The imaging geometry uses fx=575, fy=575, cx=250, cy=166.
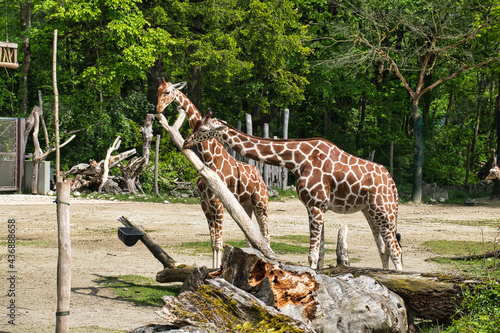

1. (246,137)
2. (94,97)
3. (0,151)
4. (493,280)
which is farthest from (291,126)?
(493,280)

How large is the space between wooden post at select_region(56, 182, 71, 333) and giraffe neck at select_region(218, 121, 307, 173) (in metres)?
3.14

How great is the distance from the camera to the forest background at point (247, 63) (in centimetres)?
2405

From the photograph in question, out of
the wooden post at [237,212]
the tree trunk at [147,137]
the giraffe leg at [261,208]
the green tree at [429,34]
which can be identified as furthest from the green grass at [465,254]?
the tree trunk at [147,137]

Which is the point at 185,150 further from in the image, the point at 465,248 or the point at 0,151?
the point at 0,151

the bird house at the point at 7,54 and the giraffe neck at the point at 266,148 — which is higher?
the bird house at the point at 7,54

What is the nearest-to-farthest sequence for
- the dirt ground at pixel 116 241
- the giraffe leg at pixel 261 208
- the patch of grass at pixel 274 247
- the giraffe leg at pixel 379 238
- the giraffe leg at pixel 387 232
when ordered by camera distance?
1. the dirt ground at pixel 116 241
2. the giraffe leg at pixel 387 232
3. the giraffe leg at pixel 379 238
4. the giraffe leg at pixel 261 208
5. the patch of grass at pixel 274 247

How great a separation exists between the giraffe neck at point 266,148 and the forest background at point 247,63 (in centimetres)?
1545

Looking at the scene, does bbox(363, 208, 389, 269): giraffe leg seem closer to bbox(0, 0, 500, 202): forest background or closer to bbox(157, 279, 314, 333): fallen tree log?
bbox(157, 279, 314, 333): fallen tree log

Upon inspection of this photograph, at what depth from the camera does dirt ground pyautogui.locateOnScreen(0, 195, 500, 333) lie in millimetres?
6820

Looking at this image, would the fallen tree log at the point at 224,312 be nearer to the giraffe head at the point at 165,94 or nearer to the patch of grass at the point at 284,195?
the giraffe head at the point at 165,94

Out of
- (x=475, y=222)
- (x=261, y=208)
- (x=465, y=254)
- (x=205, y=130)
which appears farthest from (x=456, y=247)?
(x=205, y=130)

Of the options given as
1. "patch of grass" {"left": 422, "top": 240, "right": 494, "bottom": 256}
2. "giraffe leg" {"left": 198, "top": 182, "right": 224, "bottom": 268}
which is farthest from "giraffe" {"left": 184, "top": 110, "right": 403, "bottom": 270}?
"patch of grass" {"left": 422, "top": 240, "right": 494, "bottom": 256}

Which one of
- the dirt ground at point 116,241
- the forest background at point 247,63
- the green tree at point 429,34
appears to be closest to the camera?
the dirt ground at point 116,241

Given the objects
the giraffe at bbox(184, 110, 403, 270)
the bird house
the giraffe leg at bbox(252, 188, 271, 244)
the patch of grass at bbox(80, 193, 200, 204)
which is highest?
the bird house
